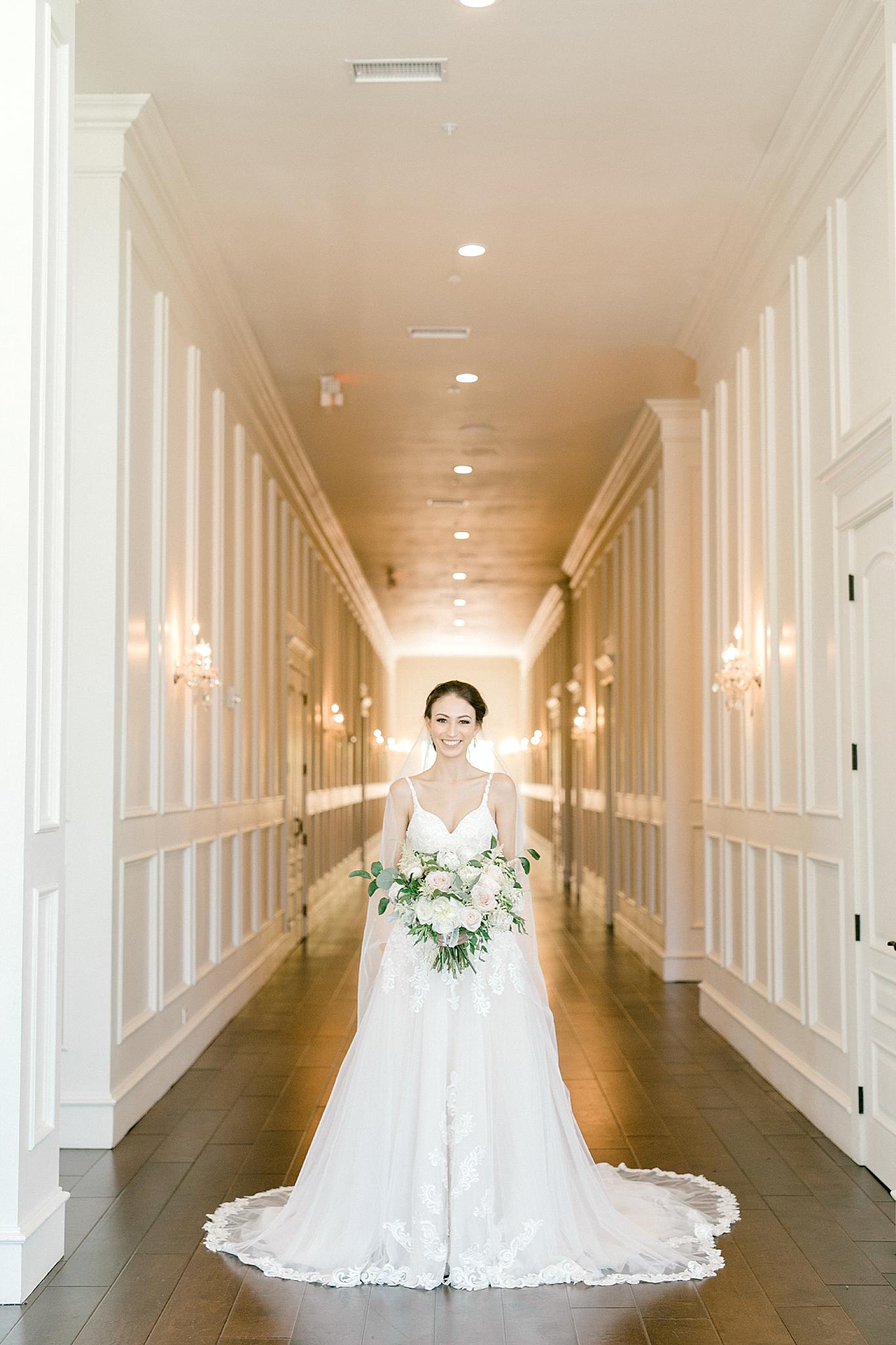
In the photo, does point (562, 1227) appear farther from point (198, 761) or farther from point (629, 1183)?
point (198, 761)

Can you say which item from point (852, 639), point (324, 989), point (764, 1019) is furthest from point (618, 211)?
point (324, 989)

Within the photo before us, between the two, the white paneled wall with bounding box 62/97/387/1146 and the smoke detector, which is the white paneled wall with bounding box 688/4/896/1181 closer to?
the smoke detector

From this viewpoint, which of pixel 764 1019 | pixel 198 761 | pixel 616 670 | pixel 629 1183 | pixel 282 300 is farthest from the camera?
pixel 616 670

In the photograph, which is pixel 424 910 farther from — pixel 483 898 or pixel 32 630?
pixel 32 630

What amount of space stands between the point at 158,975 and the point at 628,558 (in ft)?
22.6

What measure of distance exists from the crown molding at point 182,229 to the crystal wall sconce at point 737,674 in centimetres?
342

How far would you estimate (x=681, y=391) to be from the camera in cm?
922

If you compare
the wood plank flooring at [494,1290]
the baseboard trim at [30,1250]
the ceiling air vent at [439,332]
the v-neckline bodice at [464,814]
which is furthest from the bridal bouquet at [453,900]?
the ceiling air vent at [439,332]

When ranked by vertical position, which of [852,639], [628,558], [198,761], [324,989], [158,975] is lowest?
[324,989]

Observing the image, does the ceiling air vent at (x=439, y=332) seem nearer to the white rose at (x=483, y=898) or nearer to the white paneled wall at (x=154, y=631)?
the white paneled wall at (x=154, y=631)

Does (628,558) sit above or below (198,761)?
above

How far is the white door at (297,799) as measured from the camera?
11.2 meters

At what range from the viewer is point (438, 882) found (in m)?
3.99

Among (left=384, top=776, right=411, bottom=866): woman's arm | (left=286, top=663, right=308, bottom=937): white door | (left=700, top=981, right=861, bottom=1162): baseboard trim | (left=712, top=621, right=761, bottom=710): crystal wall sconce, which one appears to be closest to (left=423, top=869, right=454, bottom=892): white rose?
(left=384, top=776, right=411, bottom=866): woman's arm
